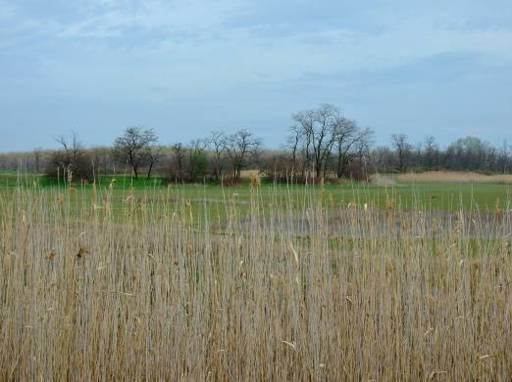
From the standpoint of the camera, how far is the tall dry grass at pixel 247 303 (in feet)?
11.0

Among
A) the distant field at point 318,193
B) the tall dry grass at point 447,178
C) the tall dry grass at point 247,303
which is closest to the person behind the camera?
the tall dry grass at point 247,303

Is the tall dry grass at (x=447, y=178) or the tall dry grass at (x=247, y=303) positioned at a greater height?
the tall dry grass at (x=447, y=178)

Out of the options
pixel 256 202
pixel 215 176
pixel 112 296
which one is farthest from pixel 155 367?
pixel 215 176

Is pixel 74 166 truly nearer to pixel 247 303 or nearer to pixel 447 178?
pixel 247 303

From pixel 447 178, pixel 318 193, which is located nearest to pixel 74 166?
pixel 318 193

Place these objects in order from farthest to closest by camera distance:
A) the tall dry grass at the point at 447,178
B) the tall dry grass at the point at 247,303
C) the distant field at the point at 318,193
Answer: the tall dry grass at the point at 447,178
the distant field at the point at 318,193
the tall dry grass at the point at 247,303

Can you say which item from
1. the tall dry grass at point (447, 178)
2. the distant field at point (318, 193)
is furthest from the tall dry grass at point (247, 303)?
the tall dry grass at point (447, 178)

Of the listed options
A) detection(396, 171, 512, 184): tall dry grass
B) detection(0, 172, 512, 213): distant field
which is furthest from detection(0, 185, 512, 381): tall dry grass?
detection(396, 171, 512, 184): tall dry grass

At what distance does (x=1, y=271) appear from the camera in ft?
12.4

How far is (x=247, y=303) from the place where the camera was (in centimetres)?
340

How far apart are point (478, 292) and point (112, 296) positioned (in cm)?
220

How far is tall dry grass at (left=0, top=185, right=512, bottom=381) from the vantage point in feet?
11.0

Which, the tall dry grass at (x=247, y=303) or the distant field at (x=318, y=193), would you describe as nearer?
the tall dry grass at (x=247, y=303)

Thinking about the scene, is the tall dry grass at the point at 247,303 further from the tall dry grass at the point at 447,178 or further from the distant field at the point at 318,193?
the tall dry grass at the point at 447,178
